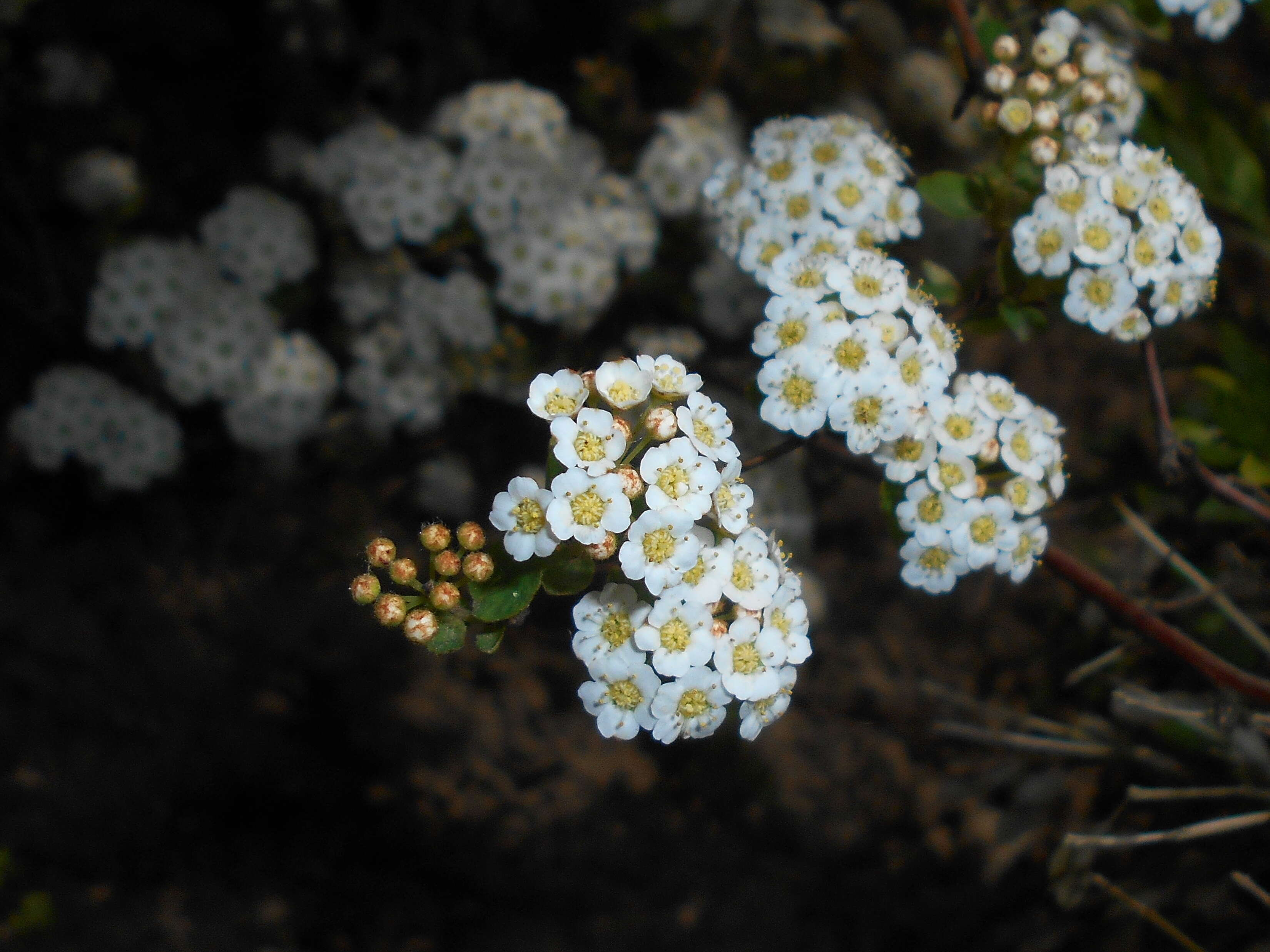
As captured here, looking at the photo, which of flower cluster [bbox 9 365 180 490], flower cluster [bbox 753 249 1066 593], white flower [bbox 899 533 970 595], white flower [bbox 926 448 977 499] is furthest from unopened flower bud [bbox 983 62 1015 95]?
flower cluster [bbox 9 365 180 490]

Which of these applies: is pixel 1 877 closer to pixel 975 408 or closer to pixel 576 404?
pixel 576 404

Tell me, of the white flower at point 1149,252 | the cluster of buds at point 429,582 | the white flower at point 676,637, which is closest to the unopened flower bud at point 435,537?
the cluster of buds at point 429,582

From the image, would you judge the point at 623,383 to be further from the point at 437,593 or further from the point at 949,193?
the point at 949,193

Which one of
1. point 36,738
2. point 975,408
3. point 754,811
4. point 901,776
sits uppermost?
point 975,408

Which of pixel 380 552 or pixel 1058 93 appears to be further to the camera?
pixel 1058 93

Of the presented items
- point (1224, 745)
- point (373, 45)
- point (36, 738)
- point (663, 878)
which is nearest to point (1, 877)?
point (36, 738)

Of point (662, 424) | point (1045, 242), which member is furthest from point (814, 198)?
point (662, 424)

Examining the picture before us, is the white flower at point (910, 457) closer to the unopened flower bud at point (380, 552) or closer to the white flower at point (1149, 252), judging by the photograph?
the white flower at point (1149, 252)

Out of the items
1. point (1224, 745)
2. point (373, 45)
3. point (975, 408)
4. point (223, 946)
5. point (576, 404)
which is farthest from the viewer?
point (373, 45)
